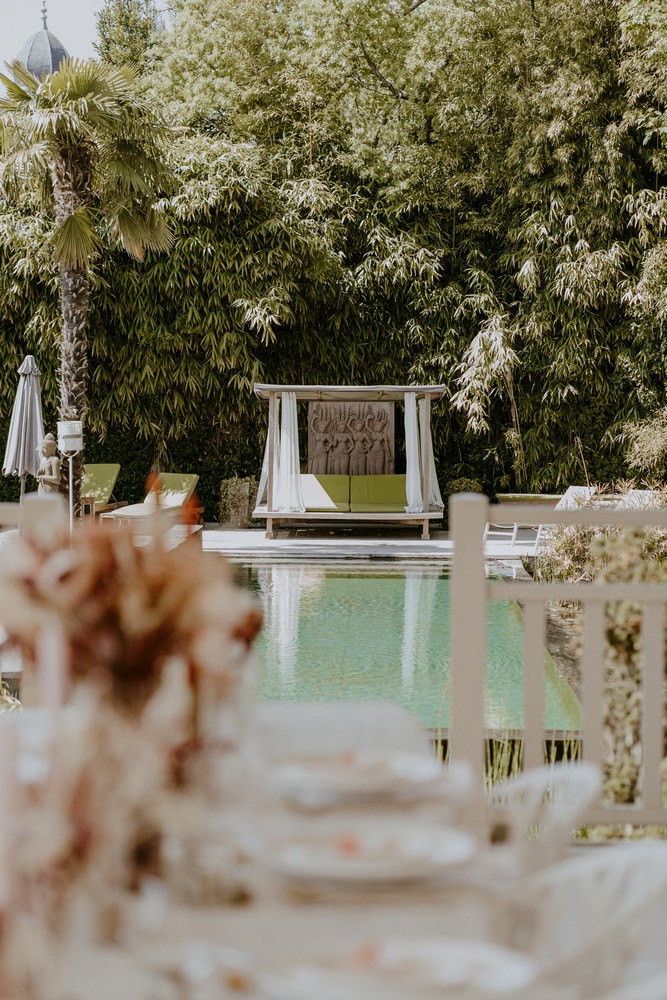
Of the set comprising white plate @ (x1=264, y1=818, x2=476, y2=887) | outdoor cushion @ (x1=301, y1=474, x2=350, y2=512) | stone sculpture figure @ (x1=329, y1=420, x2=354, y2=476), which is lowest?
white plate @ (x1=264, y1=818, x2=476, y2=887)

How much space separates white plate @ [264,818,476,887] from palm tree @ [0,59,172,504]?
9009 millimetres

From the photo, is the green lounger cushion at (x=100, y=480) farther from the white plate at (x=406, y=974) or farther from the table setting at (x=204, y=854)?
the white plate at (x=406, y=974)

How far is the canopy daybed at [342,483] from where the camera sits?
37.0 feet

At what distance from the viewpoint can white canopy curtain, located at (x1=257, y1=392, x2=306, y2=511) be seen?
36.9 ft

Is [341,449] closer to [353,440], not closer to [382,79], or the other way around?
[353,440]

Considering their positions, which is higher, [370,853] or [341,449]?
[341,449]

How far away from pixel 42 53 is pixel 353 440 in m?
10.4

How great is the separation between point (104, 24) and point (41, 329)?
9.21 metres

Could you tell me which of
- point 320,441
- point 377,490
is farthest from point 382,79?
point 377,490

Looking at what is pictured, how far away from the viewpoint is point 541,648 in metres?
2.35

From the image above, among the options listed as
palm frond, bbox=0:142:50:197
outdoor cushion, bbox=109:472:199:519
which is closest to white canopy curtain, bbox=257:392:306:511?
outdoor cushion, bbox=109:472:199:519

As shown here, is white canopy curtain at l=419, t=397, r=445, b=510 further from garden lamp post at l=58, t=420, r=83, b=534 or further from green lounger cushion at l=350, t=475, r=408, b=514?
garden lamp post at l=58, t=420, r=83, b=534

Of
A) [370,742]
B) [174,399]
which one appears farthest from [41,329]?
[370,742]

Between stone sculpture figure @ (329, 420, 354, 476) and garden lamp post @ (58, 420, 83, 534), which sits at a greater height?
stone sculpture figure @ (329, 420, 354, 476)
